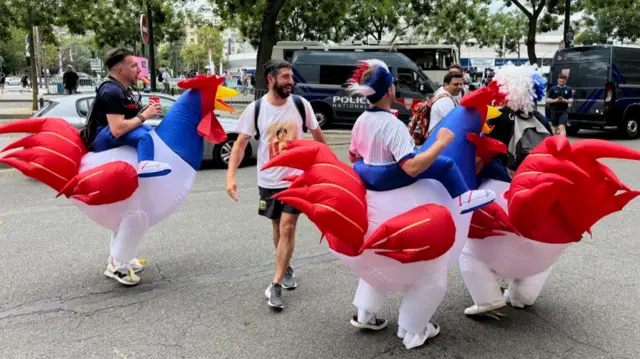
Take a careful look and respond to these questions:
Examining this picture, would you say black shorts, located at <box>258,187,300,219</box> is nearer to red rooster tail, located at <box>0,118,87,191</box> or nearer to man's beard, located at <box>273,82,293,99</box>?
man's beard, located at <box>273,82,293,99</box>

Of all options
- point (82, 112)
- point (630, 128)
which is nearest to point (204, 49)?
point (630, 128)

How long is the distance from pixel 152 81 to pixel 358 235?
1428 centimetres

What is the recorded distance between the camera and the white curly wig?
3586mm

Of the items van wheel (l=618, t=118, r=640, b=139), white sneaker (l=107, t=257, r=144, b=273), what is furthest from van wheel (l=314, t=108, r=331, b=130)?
white sneaker (l=107, t=257, r=144, b=273)

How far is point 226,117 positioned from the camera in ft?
34.6

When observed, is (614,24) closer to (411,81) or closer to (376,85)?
(411,81)

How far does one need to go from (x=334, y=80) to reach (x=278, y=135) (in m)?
12.8

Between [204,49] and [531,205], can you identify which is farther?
[204,49]

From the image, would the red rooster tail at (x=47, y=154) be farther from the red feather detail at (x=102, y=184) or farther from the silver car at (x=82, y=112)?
the silver car at (x=82, y=112)

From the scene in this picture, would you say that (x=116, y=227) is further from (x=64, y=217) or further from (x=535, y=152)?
(x=535, y=152)

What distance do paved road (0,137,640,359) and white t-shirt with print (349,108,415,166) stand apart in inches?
50.0

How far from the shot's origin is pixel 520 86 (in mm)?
3592

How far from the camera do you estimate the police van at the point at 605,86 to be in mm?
13758

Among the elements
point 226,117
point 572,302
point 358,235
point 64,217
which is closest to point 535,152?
point 358,235
